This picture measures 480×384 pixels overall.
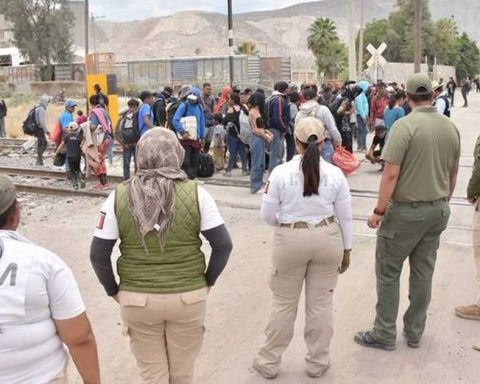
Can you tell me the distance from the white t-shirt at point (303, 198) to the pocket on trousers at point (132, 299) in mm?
1120

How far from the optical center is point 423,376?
3.95 m

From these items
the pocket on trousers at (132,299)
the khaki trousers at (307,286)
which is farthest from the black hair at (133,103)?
the pocket on trousers at (132,299)

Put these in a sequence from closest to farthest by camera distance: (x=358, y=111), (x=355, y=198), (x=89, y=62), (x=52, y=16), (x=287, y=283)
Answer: (x=287, y=283) → (x=355, y=198) → (x=358, y=111) → (x=89, y=62) → (x=52, y=16)

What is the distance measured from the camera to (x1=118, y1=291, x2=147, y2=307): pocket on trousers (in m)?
2.94

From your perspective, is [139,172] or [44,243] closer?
[139,172]

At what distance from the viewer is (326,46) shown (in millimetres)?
89062

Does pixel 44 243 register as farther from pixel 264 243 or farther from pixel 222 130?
pixel 222 130

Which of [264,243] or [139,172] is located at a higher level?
[139,172]

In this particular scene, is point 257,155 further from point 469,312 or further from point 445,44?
point 445,44

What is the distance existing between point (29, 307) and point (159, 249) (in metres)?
0.87

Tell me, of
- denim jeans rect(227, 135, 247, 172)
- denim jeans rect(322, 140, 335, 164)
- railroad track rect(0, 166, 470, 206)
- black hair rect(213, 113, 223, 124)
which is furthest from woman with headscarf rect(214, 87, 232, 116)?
denim jeans rect(322, 140, 335, 164)

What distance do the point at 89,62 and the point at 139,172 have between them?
20.9 m

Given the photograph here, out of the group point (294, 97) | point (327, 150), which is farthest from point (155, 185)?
point (294, 97)

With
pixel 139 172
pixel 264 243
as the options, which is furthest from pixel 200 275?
pixel 264 243
